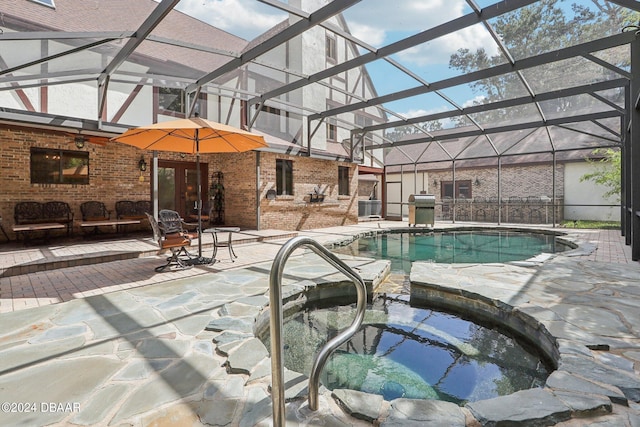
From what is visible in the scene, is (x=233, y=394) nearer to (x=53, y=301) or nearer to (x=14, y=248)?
(x=53, y=301)

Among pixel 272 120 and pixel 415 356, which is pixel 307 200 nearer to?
pixel 272 120

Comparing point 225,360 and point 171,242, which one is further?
point 171,242

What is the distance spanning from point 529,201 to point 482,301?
1344cm

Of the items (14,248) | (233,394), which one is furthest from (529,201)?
(14,248)

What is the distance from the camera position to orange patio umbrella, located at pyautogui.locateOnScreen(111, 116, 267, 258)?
177 inches

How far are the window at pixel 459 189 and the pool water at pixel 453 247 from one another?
20.6 ft

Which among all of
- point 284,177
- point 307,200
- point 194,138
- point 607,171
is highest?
point 607,171

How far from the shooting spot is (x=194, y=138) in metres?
5.11

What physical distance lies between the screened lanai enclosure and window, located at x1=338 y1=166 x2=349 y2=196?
2.33ft

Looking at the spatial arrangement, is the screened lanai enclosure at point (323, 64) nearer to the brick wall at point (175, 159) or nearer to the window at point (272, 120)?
the window at point (272, 120)

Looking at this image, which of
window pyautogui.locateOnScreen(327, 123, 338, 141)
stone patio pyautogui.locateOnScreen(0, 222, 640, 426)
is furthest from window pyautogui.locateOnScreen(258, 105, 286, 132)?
stone patio pyautogui.locateOnScreen(0, 222, 640, 426)

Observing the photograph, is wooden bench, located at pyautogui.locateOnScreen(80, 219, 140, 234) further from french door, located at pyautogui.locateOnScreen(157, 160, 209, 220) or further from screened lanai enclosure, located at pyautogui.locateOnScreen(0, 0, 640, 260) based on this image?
screened lanai enclosure, located at pyautogui.locateOnScreen(0, 0, 640, 260)

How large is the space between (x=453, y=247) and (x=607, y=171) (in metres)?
9.06

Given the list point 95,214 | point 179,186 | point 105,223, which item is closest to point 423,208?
point 179,186
